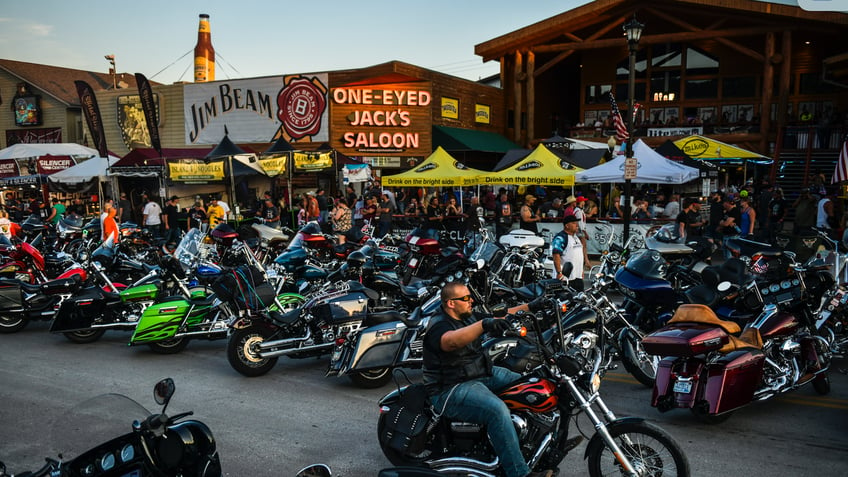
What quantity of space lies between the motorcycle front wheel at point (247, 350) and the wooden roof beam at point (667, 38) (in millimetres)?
25547

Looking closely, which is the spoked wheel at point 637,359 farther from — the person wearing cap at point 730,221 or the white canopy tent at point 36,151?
the white canopy tent at point 36,151

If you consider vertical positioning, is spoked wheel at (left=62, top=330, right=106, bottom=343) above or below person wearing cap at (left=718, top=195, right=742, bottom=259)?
below

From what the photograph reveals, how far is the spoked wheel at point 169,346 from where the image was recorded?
8.60 meters

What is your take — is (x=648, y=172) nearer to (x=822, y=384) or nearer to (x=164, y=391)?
(x=822, y=384)

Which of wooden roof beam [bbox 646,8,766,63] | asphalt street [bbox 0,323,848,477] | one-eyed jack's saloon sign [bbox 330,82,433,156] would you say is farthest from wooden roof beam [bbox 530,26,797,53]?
asphalt street [bbox 0,323,848,477]

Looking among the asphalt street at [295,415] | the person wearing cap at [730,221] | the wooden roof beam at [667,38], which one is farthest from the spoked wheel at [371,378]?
the wooden roof beam at [667,38]

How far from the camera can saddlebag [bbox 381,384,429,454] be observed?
4285mm

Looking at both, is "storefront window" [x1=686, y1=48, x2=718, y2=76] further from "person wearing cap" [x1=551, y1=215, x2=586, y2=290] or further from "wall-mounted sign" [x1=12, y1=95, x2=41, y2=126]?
"wall-mounted sign" [x1=12, y1=95, x2=41, y2=126]

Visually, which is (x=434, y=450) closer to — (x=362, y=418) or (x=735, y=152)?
(x=362, y=418)

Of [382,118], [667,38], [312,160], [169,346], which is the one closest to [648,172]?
[312,160]

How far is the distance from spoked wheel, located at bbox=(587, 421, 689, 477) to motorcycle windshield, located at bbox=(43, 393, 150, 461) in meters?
2.80

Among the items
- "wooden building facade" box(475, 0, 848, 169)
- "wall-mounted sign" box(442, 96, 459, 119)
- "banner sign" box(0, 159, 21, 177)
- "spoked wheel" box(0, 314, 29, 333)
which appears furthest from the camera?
"wall-mounted sign" box(442, 96, 459, 119)

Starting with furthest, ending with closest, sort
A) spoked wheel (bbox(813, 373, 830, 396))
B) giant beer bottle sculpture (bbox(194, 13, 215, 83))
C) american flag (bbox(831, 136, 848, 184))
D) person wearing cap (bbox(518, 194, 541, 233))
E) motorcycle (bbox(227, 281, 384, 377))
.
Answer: giant beer bottle sculpture (bbox(194, 13, 215, 83)), person wearing cap (bbox(518, 194, 541, 233)), american flag (bbox(831, 136, 848, 184)), motorcycle (bbox(227, 281, 384, 377)), spoked wheel (bbox(813, 373, 830, 396))

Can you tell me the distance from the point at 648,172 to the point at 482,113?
1592 centimetres
